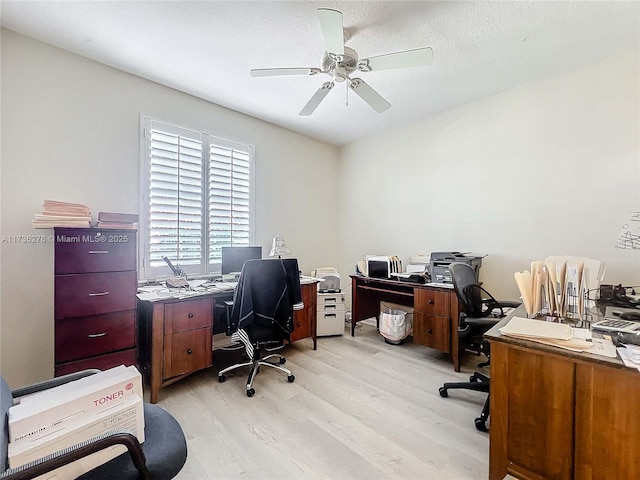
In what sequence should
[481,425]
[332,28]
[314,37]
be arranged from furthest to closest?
[314,37] < [481,425] < [332,28]

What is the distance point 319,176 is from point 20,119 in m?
3.22

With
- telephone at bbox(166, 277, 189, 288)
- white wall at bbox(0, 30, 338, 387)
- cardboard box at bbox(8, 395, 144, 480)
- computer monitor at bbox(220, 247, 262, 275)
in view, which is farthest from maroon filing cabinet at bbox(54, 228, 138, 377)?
cardboard box at bbox(8, 395, 144, 480)

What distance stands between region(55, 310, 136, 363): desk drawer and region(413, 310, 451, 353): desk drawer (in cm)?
267

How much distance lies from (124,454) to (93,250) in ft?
4.99

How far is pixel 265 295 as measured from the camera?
2465 millimetres

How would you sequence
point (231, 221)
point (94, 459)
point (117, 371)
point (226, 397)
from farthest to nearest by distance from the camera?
point (231, 221), point (226, 397), point (117, 371), point (94, 459)

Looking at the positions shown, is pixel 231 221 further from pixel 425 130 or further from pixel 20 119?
pixel 425 130

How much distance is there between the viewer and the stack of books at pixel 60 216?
2004 mm

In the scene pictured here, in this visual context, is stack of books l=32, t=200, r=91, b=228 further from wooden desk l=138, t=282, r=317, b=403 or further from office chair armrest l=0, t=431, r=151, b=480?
office chair armrest l=0, t=431, r=151, b=480

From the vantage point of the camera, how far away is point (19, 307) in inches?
84.1

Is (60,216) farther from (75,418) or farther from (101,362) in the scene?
(75,418)

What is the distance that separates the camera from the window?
2.78m

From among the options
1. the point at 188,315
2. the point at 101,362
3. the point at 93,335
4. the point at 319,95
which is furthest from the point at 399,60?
the point at 101,362

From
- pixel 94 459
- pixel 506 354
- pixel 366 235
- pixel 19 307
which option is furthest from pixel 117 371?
pixel 366 235
